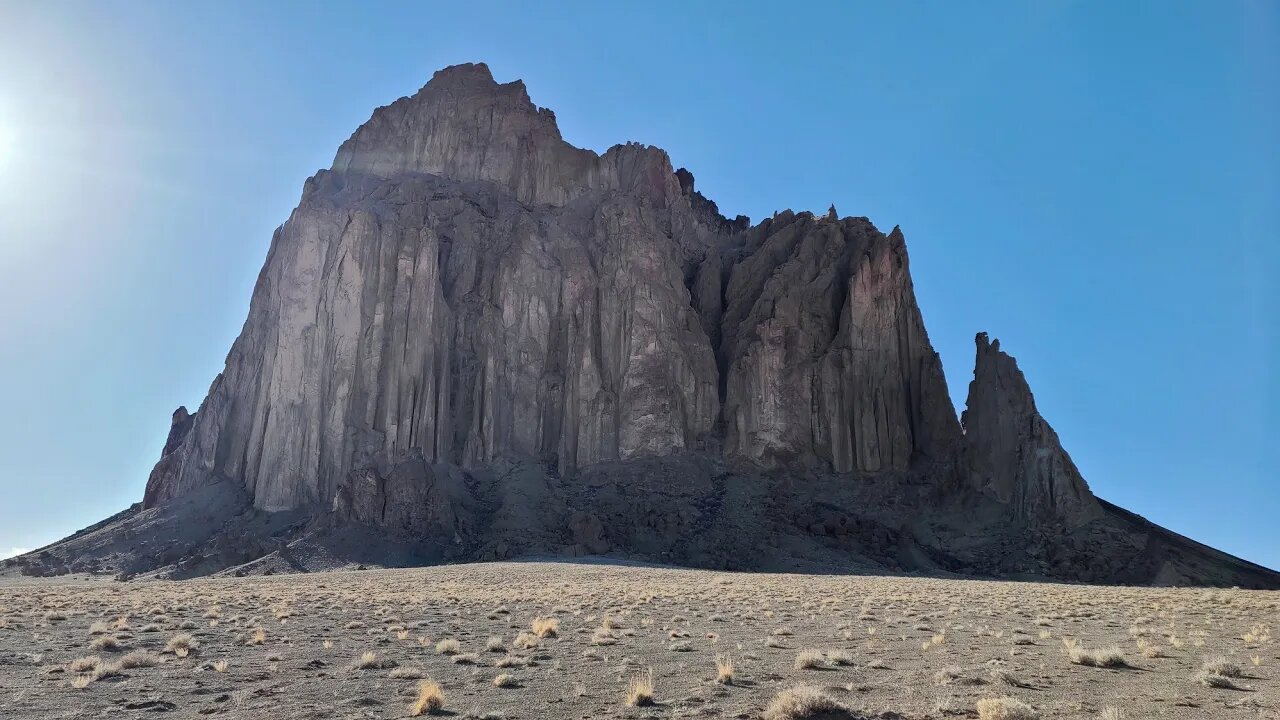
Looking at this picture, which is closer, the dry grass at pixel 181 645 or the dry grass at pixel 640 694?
the dry grass at pixel 640 694

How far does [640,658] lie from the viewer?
698 inches

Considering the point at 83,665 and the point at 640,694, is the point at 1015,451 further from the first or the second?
the point at 83,665

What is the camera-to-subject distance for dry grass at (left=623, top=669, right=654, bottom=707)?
43.2 ft

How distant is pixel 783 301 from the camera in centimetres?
9594

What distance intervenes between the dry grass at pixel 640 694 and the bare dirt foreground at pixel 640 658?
0.04 metres

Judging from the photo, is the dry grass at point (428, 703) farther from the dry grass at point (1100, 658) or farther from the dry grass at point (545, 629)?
the dry grass at point (1100, 658)

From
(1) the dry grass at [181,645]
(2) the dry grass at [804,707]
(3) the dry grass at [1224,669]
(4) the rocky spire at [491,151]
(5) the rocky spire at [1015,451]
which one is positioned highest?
(4) the rocky spire at [491,151]

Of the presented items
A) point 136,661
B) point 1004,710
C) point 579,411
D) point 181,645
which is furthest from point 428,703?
point 579,411

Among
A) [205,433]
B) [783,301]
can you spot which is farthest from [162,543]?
[783,301]

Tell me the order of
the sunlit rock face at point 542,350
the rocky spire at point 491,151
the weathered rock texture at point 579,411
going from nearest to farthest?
the weathered rock texture at point 579,411, the sunlit rock face at point 542,350, the rocky spire at point 491,151

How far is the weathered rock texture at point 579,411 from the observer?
7281 cm

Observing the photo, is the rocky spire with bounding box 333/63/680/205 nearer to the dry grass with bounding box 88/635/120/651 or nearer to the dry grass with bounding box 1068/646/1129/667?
the dry grass with bounding box 88/635/120/651

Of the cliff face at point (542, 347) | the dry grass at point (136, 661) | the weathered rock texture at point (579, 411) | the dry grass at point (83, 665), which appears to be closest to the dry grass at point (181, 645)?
the dry grass at point (136, 661)

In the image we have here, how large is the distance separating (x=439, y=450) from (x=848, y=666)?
7134 centimetres
